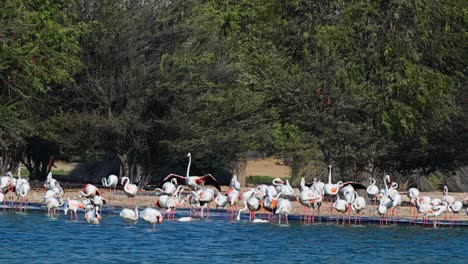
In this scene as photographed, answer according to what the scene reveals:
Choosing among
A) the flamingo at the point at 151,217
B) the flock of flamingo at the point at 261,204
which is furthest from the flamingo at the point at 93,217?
the flamingo at the point at 151,217

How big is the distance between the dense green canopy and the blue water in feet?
31.6

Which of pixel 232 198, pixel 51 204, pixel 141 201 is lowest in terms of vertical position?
pixel 51 204

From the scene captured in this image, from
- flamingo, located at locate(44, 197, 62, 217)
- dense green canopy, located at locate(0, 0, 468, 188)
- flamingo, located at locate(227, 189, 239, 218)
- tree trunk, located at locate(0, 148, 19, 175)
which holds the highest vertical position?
dense green canopy, located at locate(0, 0, 468, 188)

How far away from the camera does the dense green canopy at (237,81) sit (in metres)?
41.3

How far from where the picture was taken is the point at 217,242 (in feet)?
92.0

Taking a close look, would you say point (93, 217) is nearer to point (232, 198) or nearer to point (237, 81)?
point (232, 198)

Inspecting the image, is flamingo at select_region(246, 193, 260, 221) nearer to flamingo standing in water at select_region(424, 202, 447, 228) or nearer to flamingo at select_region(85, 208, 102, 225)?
flamingo at select_region(85, 208, 102, 225)

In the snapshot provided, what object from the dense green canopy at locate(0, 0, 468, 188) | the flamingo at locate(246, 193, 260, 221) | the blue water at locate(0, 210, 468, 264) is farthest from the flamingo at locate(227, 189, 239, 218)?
the dense green canopy at locate(0, 0, 468, 188)

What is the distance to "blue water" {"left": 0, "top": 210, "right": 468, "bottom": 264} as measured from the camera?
81.9 feet

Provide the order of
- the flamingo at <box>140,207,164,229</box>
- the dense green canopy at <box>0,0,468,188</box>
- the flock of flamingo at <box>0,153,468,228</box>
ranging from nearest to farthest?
the flamingo at <box>140,207,164,229</box> < the flock of flamingo at <box>0,153,468,228</box> < the dense green canopy at <box>0,0,468,188</box>

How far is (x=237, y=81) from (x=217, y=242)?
1705 centimetres

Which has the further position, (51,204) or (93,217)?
(51,204)

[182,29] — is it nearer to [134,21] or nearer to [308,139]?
[134,21]

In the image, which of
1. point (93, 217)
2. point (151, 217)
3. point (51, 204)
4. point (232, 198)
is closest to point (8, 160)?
point (51, 204)
